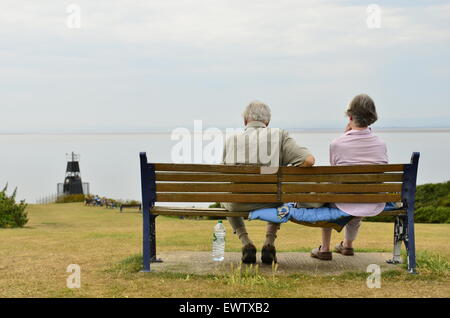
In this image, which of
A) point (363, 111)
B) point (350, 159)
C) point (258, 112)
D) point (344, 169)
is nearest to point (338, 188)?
point (344, 169)

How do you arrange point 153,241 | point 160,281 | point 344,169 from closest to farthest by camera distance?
1. point 160,281
2. point 344,169
3. point 153,241

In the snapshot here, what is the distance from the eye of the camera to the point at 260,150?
21.3 ft

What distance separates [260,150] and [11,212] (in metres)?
14.0

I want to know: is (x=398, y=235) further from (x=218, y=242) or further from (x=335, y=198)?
(x=218, y=242)

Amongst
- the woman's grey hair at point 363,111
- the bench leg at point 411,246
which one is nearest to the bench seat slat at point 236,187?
the woman's grey hair at point 363,111

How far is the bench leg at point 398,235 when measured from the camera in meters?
6.71

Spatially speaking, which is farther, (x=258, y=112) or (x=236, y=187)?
(x=258, y=112)

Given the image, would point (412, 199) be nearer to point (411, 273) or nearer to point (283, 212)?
point (411, 273)

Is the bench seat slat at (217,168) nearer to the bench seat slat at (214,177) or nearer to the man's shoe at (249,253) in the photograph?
the bench seat slat at (214,177)

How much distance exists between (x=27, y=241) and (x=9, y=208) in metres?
8.08

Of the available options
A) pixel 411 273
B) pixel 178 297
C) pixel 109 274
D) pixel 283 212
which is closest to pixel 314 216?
pixel 283 212

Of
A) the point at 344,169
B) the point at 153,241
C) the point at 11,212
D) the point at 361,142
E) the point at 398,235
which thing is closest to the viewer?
the point at 344,169

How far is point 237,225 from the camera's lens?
22.2 feet

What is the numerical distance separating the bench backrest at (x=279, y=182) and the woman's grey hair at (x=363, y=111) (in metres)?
0.53
